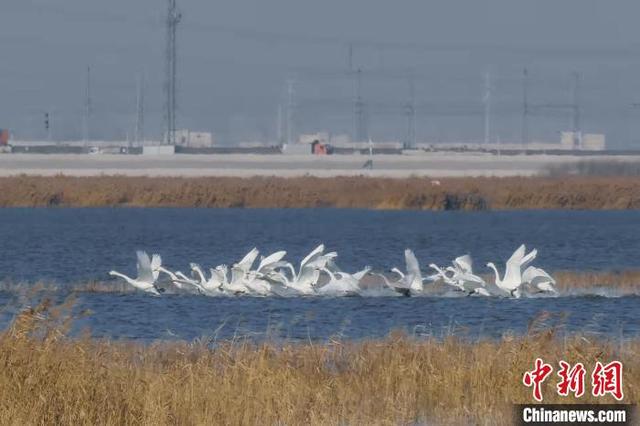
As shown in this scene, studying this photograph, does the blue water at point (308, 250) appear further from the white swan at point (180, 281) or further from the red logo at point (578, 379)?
the red logo at point (578, 379)

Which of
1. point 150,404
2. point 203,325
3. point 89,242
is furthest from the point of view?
point 89,242

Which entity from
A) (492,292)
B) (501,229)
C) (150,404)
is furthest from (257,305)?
(501,229)

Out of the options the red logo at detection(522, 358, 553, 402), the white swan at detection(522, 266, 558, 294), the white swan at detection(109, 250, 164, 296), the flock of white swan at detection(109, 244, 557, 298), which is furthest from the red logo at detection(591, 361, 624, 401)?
the white swan at detection(109, 250, 164, 296)

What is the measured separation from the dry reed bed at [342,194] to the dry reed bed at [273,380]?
2567 inches

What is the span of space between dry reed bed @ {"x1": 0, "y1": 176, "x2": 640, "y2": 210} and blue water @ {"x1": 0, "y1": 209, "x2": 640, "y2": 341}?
85 centimetres

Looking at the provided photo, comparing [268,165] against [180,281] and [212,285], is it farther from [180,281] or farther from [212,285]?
[212,285]

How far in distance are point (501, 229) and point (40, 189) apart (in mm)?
32313

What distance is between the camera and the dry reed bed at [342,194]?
276 ft

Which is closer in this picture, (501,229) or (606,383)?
(606,383)

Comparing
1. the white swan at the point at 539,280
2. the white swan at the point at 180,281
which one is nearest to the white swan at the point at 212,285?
the white swan at the point at 180,281

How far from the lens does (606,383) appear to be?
1512 centimetres

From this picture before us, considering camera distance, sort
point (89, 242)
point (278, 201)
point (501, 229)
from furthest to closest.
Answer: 1. point (278, 201)
2. point (501, 229)
3. point (89, 242)

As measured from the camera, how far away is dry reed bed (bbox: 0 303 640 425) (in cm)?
1481

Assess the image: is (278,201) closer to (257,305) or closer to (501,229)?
(501,229)
